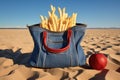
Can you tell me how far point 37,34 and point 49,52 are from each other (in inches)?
13.6

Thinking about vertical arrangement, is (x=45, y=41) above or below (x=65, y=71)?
above

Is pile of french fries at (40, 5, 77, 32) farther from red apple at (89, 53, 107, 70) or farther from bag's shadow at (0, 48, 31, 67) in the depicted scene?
bag's shadow at (0, 48, 31, 67)

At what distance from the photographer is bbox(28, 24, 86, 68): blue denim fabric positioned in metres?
3.81

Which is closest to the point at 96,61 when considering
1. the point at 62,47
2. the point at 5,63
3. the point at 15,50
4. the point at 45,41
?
the point at 62,47

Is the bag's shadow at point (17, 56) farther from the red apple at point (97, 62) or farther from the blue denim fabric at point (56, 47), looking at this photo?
the red apple at point (97, 62)

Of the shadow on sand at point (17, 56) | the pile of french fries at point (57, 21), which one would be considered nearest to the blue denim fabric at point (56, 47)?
the pile of french fries at point (57, 21)

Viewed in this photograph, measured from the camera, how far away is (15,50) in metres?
5.84

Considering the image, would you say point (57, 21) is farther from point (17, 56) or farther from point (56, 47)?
point (17, 56)

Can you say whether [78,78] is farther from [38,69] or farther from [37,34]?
→ [37,34]

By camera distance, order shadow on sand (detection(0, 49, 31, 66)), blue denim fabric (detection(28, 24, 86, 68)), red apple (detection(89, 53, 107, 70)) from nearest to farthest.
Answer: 1. red apple (detection(89, 53, 107, 70))
2. blue denim fabric (detection(28, 24, 86, 68))
3. shadow on sand (detection(0, 49, 31, 66))

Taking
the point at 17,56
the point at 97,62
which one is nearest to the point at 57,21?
the point at 97,62

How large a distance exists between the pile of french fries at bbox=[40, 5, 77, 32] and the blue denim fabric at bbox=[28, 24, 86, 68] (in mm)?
137

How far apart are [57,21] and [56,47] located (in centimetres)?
44

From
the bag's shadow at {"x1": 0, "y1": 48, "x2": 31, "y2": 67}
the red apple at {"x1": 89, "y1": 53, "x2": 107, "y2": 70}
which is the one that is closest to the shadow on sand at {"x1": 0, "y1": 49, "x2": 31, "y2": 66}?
the bag's shadow at {"x1": 0, "y1": 48, "x2": 31, "y2": 67}
